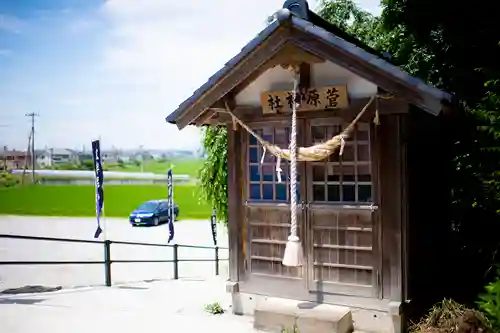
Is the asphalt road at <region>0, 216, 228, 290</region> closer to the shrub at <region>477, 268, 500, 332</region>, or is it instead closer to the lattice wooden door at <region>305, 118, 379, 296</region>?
the lattice wooden door at <region>305, 118, 379, 296</region>

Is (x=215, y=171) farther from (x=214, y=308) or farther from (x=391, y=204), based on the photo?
(x=391, y=204)

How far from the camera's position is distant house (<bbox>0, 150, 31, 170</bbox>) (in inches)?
278

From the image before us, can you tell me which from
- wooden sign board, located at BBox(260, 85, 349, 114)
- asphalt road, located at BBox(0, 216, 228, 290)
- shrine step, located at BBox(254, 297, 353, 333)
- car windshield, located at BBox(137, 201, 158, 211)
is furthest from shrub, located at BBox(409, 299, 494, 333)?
car windshield, located at BBox(137, 201, 158, 211)

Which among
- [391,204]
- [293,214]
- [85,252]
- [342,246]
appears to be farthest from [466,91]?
[85,252]

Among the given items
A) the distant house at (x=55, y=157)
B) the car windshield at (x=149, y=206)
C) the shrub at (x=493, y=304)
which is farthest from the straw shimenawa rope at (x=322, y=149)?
the car windshield at (x=149, y=206)

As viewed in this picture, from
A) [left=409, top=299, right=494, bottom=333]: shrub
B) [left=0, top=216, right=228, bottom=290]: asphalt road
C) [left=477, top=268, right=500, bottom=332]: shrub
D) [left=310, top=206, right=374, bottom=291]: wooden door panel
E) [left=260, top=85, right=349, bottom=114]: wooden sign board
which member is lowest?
[left=0, top=216, right=228, bottom=290]: asphalt road

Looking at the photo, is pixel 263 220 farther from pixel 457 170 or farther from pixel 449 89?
pixel 449 89

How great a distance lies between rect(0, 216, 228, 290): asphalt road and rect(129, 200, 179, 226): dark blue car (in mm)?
325

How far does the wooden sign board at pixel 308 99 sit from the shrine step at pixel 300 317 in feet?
7.76

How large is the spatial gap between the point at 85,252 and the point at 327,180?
12.5 m

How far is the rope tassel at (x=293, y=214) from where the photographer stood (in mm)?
5238

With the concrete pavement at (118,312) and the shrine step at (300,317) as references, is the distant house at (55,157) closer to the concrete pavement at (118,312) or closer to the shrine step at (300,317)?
the concrete pavement at (118,312)

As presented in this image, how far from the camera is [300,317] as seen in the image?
525 cm

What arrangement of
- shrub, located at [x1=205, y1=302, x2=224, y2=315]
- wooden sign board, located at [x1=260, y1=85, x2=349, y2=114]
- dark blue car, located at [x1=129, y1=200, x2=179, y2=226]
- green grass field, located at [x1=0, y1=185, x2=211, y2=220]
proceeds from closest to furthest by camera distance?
1. wooden sign board, located at [x1=260, y1=85, x2=349, y2=114]
2. shrub, located at [x1=205, y1=302, x2=224, y2=315]
3. green grass field, located at [x1=0, y1=185, x2=211, y2=220]
4. dark blue car, located at [x1=129, y1=200, x2=179, y2=226]
